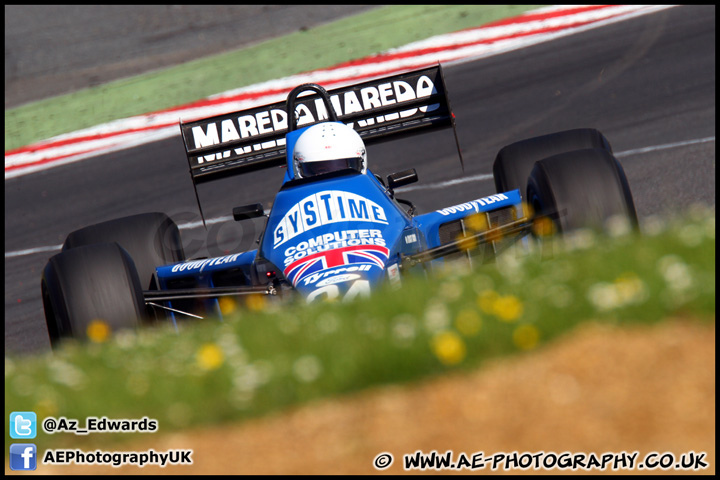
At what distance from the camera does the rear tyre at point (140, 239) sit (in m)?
7.84

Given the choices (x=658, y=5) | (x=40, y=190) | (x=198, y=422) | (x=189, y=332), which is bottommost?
(x=198, y=422)

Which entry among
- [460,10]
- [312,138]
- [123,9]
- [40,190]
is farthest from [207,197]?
[123,9]

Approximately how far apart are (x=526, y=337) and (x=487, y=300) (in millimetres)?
344

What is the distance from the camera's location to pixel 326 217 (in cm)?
675

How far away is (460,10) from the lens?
49.7ft

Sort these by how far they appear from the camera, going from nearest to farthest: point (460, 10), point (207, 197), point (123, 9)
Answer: point (207, 197) → point (460, 10) → point (123, 9)

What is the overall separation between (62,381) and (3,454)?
1.66 feet

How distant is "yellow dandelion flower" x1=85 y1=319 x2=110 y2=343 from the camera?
593 cm

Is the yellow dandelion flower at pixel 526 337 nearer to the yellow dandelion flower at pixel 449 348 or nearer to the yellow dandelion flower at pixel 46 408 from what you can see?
the yellow dandelion flower at pixel 449 348

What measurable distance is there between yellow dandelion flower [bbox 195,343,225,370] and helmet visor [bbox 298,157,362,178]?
314 centimetres

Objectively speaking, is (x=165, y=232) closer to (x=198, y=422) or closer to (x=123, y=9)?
(x=198, y=422)

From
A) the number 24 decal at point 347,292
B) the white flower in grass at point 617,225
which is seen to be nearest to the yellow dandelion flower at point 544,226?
the white flower in grass at point 617,225

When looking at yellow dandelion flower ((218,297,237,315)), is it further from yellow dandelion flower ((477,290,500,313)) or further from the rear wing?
yellow dandelion flower ((477,290,500,313))

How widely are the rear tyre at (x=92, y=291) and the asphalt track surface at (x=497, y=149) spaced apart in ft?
7.31
